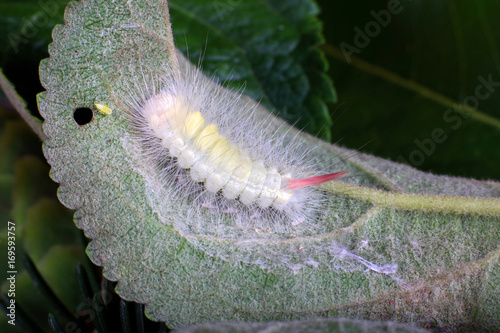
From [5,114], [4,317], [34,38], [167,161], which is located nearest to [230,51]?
[167,161]

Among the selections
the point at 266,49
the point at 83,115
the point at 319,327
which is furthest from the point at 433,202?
the point at 83,115

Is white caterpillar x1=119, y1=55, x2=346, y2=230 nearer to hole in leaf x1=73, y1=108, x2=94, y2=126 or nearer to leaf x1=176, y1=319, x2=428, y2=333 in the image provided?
hole in leaf x1=73, y1=108, x2=94, y2=126

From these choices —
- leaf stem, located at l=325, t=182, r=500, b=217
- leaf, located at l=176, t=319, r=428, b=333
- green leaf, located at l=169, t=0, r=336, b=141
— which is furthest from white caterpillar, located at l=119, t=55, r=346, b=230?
leaf, located at l=176, t=319, r=428, b=333

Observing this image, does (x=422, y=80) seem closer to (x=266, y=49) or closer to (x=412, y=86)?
(x=412, y=86)

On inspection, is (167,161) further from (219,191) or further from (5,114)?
(5,114)

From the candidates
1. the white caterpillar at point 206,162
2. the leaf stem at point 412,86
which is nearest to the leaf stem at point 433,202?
the white caterpillar at point 206,162

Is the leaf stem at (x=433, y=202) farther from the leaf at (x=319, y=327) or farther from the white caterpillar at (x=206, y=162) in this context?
the leaf at (x=319, y=327)

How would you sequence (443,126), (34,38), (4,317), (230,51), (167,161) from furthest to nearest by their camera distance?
1. (443,126)
2. (230,51)
3. (34,38)
4. (167,161)
5. (4,317)
